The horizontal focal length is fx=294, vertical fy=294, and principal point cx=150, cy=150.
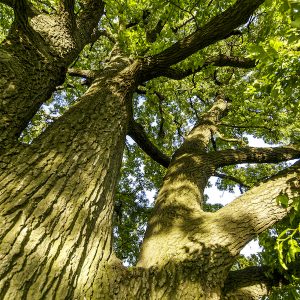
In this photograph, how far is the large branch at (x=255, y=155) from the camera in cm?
484

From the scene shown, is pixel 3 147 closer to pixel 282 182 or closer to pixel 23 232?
pixel 23 232

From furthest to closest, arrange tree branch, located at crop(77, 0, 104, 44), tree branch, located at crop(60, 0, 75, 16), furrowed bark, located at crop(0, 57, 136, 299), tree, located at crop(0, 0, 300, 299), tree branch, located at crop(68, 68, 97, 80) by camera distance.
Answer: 1. tree branch, located at crop(68, 68, 97, 80)
2. tree branch, located at crop(77, 0, 104, 44)
3. tree branch, located at crop(60, 0, 75, 16)
4. tree, located at crop(0, 0, 300, 299)
5. furrowed bark, located at crop(0, 57, 136, 299)

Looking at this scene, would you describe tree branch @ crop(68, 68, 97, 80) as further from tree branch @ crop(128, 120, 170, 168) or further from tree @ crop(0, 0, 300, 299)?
tree branch @ crop(128, 120, 170, 168)

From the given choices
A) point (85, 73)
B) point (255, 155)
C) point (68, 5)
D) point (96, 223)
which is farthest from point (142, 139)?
point (96, 223)

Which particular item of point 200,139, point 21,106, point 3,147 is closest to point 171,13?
point 200,139

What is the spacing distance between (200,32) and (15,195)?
3.08 meters

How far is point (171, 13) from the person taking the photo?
181 inches

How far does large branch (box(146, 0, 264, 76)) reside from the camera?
363 centimetres

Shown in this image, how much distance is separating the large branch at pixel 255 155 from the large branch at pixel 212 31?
171cm

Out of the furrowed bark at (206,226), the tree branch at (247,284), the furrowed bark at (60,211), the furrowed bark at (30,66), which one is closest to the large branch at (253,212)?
the furrowed bark at (206,226)

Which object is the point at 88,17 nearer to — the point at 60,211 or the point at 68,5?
the point at 68,5

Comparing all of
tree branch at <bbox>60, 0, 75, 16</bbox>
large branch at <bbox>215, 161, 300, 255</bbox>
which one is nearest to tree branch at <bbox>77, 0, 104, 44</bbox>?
tree branch at <bbox>60, 0, 75, 16</bbox>

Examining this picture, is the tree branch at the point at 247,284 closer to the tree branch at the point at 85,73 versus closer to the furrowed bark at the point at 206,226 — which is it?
the furrowed bark at the point at 206,226

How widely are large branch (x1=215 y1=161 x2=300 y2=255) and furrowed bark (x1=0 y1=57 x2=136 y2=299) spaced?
1192mm
